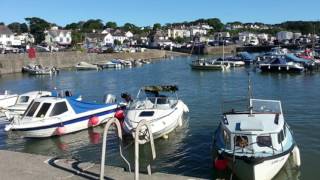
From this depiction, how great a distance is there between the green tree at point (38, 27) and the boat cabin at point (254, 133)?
15695 cm

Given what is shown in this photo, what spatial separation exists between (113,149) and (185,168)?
4764mm

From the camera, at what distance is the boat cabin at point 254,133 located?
669 inches

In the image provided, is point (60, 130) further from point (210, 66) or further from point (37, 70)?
point (37, 70)

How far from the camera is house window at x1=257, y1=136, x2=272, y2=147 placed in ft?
56.0

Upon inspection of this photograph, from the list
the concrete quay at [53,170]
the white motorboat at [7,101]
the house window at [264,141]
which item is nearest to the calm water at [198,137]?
the house window at [264,141]

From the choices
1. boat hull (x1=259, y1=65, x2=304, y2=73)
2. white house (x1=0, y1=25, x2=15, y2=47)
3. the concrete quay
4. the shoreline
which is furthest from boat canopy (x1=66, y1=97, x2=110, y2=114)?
white house (x1=0, y1=25, x2=15, y2=47)

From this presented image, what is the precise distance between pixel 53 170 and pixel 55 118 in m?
12.4

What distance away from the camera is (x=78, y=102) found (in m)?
27.1

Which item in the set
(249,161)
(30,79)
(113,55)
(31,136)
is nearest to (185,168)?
(249,161)

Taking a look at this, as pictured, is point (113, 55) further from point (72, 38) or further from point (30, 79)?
point (72, 38)

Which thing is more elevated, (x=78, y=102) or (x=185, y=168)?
(x=78, y=102)

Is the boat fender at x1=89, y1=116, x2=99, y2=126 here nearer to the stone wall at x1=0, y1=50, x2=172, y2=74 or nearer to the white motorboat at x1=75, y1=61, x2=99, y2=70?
the stone wall at x1=0, y1=50, x2=172, y2=74

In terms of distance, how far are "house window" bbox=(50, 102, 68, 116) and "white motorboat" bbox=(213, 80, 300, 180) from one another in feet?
33.3

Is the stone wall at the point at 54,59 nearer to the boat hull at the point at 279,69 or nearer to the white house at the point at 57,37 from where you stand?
the boat hull at the point at 279,69
